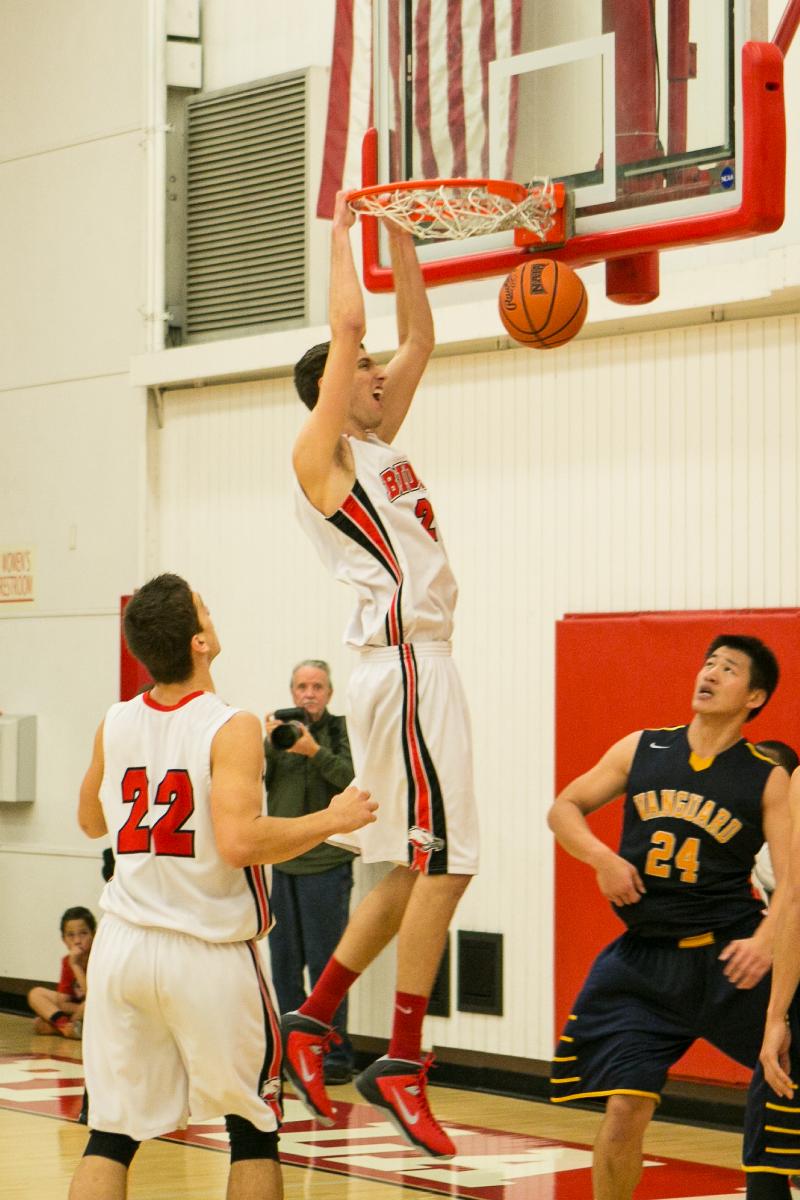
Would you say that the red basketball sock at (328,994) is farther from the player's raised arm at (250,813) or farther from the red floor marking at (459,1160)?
the red floor marking at (459,1160)

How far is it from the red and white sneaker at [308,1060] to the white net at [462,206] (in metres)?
2.26

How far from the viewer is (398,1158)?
7.42m

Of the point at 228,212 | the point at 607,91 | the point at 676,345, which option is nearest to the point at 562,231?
the point at 607,91

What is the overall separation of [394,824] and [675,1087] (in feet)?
12.7

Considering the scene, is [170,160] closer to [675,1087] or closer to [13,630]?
[13,630]

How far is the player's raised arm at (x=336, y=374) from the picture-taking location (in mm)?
4957

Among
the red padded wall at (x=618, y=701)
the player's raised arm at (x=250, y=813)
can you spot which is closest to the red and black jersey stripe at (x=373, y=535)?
the player's raised arm at (x=250, y=813)

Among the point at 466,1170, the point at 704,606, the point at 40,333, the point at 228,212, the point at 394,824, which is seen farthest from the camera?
the point at 40,333

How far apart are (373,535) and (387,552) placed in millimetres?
60

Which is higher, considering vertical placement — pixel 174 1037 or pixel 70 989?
pixel 174 1037

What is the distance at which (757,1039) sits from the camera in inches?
206

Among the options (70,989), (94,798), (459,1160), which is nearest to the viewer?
(94,798)

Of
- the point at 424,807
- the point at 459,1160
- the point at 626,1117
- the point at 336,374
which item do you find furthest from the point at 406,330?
the point at 459,1160

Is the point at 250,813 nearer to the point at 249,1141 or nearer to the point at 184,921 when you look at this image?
the point at 184,921
